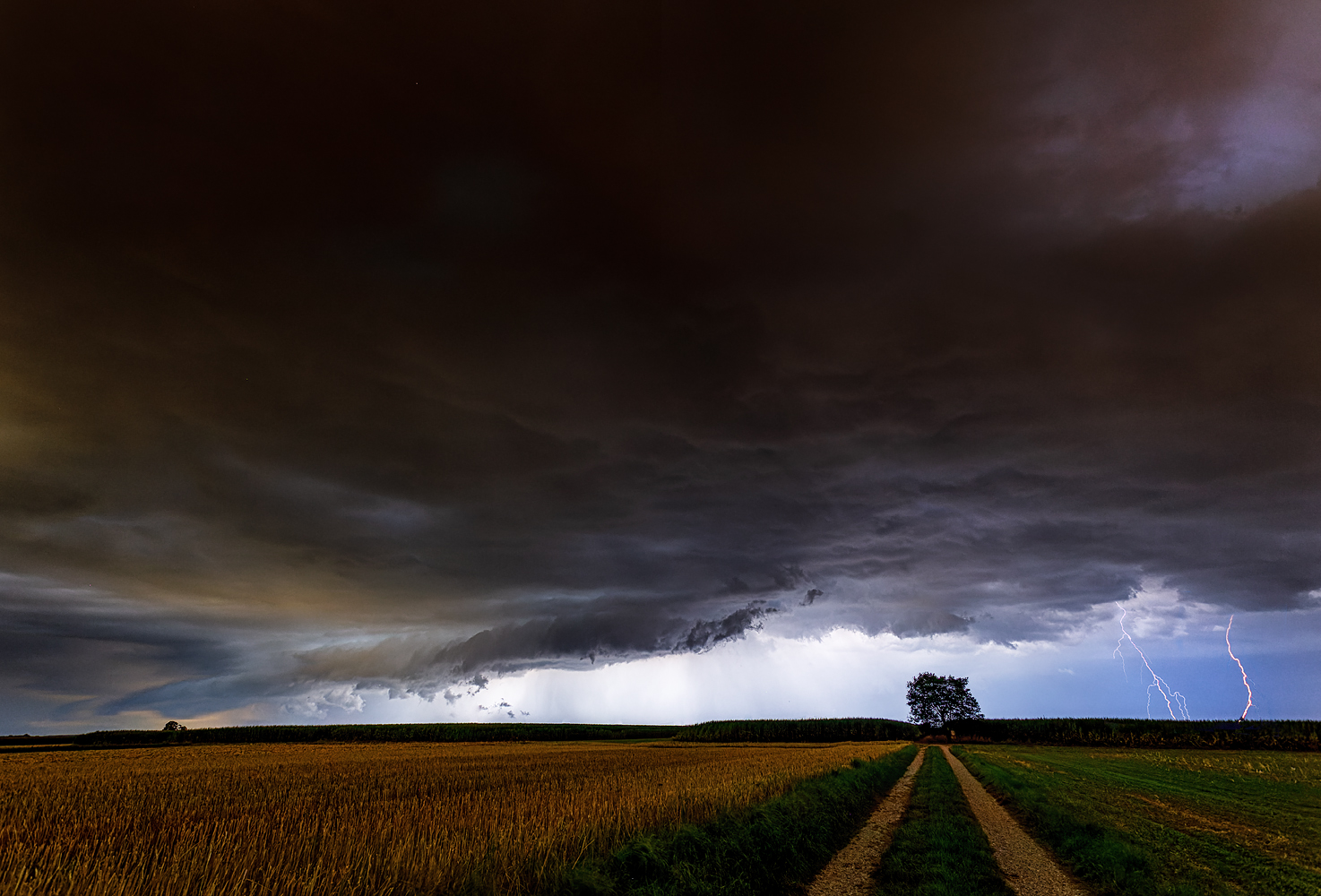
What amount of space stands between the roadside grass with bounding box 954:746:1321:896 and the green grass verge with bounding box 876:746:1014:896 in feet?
7.26

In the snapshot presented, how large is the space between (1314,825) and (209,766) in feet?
189

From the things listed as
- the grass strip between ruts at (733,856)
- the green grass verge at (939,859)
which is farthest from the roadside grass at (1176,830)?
the grass strip between ruts at (733,856)

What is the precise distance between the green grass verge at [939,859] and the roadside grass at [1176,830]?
2.21 m

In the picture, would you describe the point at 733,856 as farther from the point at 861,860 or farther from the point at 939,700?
the point at 939,700

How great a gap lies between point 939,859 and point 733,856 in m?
5.89

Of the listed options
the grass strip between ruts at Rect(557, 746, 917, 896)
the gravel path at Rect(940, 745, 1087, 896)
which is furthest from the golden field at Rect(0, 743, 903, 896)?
the gravel path at Rect(940, 745, 1087, 896)

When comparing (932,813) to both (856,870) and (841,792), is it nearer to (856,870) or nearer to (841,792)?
(841,792)

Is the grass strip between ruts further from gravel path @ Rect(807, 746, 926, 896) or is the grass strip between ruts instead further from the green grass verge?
the green grass verge

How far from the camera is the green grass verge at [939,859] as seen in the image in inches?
519

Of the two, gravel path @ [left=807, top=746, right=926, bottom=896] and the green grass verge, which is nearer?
the green grass verge

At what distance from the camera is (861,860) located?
643 inches

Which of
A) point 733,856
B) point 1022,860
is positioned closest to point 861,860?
point 1022,860

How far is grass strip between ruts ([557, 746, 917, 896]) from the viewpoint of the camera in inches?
428

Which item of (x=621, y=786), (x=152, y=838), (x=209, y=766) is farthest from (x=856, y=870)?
(x=209, y=766)
